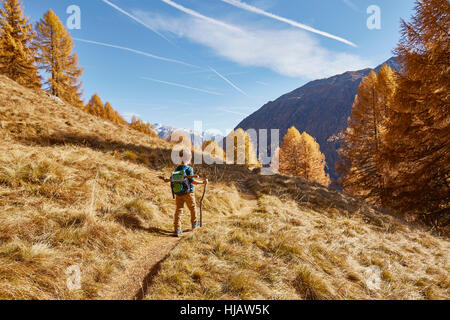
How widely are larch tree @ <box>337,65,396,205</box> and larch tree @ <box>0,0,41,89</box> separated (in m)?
29.4

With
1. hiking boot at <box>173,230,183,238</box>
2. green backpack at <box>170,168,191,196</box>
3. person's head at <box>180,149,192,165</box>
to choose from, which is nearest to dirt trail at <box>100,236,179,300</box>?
hiking boot at <box>173,230,183,238</box>

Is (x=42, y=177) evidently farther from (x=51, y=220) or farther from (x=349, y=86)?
(x=349, y=86)

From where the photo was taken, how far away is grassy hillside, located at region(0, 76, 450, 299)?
2660 mm

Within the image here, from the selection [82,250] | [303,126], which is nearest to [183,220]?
[82,250]

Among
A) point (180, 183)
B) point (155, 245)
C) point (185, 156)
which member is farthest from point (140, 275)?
point (185, 156)

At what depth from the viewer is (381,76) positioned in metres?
14.9

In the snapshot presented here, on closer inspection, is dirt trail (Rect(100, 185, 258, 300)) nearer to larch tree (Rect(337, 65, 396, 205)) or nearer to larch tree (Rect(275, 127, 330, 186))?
larch tree (Rect(337, 65, 396, 205))

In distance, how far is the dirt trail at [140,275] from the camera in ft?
8.47

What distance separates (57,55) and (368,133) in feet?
102

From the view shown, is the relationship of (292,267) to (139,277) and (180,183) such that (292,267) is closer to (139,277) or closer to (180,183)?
(139,277)

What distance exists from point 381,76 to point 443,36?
29.0ft

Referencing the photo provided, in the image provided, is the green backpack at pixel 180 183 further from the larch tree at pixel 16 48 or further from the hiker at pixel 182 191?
the larch tree at pixel 16 48

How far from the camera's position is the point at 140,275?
298cm

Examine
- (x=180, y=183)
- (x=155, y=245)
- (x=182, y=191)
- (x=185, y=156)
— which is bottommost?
(x=155, y=245)
